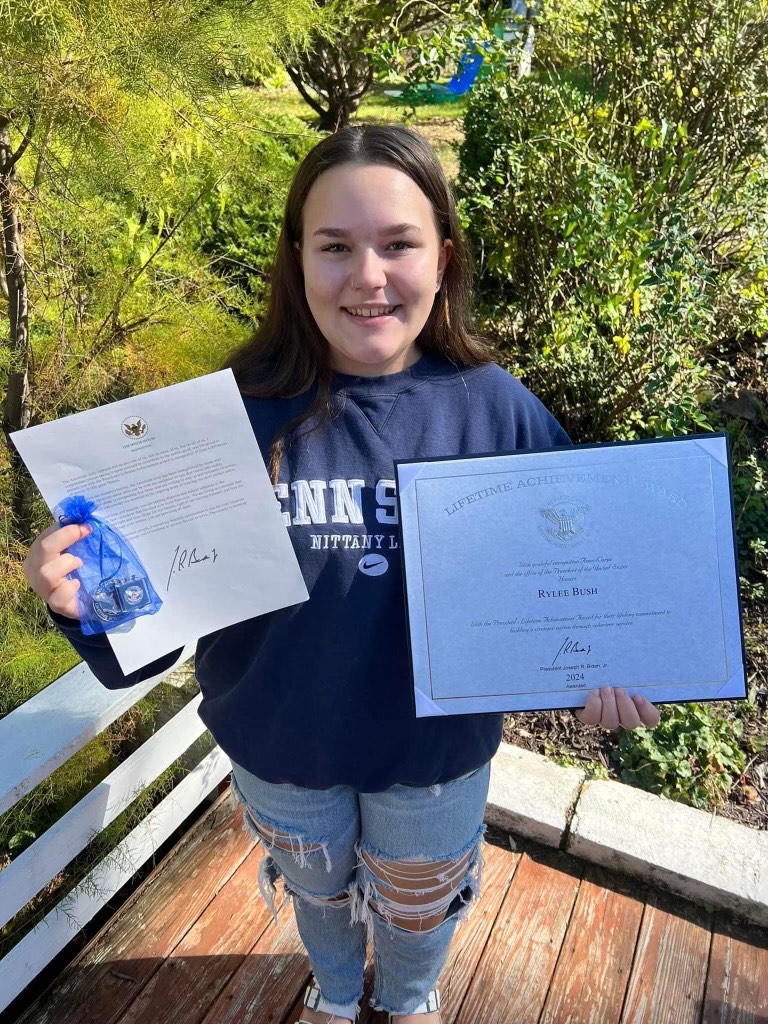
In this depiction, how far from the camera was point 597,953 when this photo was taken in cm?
177

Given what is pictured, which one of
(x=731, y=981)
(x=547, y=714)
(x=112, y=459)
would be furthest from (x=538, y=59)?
(x=731, y=981)

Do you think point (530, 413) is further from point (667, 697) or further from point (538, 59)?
point (538, 59)

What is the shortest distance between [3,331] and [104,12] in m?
0.96

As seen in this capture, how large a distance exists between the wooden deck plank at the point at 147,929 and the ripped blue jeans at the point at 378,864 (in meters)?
0.48

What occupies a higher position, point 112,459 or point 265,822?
point 112,459

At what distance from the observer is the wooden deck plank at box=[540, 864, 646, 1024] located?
5.47 ft

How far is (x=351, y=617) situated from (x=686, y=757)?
1.55 metres

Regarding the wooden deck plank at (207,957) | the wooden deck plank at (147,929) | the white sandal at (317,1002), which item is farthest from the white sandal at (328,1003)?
the wooden deck plank at (147,929)

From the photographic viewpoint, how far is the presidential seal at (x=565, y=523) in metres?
1.11

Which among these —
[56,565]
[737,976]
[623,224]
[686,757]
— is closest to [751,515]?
[686,757]

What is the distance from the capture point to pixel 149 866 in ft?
6.64
